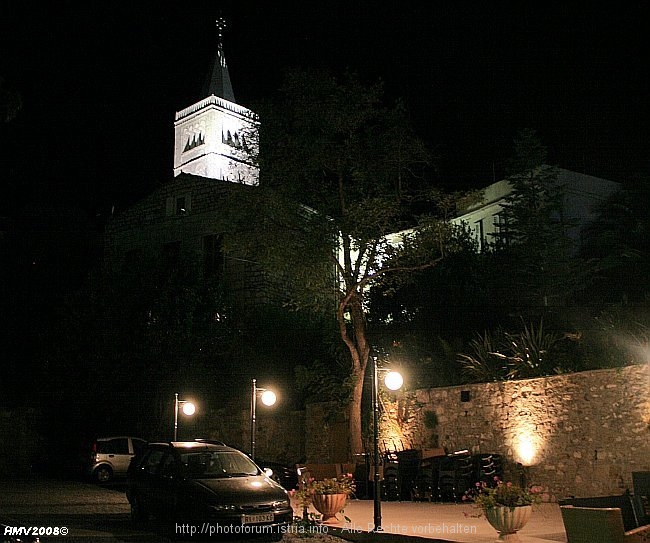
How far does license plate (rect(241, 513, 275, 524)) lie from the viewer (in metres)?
10.5

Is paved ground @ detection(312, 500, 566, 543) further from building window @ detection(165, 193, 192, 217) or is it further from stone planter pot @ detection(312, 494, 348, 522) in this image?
building window @ detection(165, 193, 192, 217)

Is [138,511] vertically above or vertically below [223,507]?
below

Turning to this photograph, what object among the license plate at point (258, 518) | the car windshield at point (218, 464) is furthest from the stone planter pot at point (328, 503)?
the license plate at point (258, 518)

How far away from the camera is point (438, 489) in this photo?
15344 mm

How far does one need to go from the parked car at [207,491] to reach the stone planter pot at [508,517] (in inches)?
117

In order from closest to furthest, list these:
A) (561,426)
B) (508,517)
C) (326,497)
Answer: (508,517), (326,497), (561,426)

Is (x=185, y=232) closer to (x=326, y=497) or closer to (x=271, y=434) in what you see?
(x=271, y=434)

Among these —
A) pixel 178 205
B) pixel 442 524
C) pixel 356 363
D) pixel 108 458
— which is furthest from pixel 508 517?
pixel 178 205

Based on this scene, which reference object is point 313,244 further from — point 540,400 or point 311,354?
point 311,354

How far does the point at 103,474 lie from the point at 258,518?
38.5ft

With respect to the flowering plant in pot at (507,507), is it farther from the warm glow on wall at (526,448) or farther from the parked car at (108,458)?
the parked car at (108,458)

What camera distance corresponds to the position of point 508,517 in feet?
32.8

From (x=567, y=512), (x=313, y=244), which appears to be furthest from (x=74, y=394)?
(x=567, y=512)

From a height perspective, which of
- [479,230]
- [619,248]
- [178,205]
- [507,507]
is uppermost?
[479,230]
